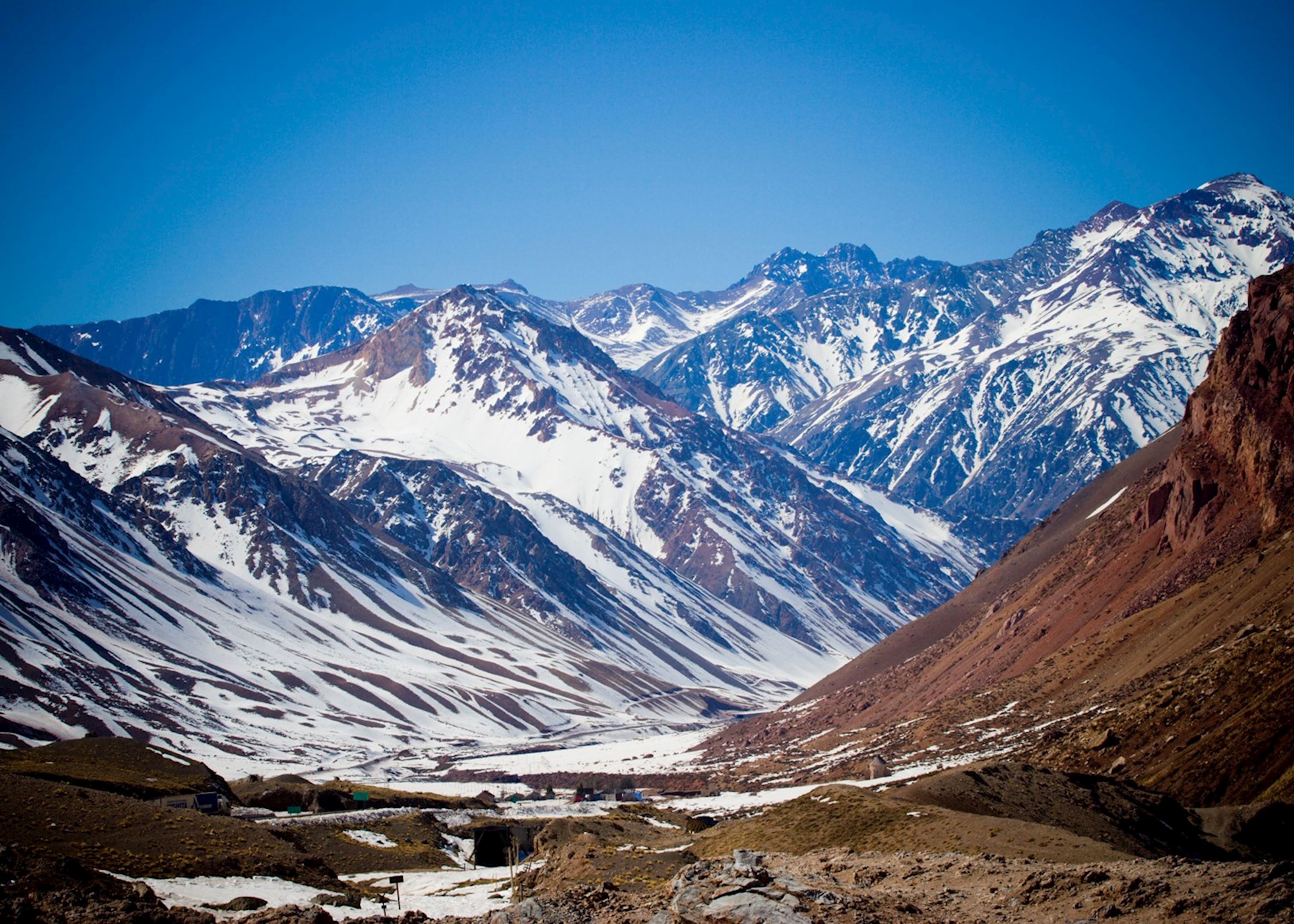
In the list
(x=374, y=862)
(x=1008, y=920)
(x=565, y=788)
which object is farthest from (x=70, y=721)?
(x=1008, y=920)

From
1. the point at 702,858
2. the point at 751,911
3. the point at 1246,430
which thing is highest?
the point at 1246,430

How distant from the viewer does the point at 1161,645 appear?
98.2 metres

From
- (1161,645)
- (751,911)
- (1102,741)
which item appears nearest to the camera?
(751,911)

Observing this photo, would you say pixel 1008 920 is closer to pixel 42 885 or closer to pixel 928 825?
pixel 928 825

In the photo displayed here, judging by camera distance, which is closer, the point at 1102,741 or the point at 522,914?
the point at 522,914

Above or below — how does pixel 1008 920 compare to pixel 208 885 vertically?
A: above

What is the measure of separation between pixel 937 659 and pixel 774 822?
12892 cm

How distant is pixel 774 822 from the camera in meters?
49.1

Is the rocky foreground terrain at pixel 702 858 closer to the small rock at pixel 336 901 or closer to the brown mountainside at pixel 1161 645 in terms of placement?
the small rock at pixel 336 901

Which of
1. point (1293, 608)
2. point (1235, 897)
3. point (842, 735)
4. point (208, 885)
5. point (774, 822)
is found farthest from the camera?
point (842, 735)

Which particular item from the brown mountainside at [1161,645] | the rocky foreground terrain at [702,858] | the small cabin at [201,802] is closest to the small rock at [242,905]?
the rocky foreground terrain at [702,858]

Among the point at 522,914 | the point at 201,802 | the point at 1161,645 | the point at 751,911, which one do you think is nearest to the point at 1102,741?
the point at 1161,645

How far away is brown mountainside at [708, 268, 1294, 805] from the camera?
6812 cm

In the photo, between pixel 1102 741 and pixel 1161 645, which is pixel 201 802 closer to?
pixel 1102 741
